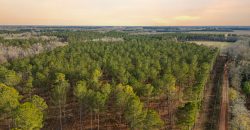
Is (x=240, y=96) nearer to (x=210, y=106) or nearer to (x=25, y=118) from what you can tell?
(x=210, y=106)

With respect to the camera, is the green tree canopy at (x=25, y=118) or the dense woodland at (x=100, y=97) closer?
the green tree canopy at (x=25, y=118)

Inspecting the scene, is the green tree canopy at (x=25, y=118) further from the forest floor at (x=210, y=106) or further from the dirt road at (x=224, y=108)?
the dirt road at (x=224, y=108)

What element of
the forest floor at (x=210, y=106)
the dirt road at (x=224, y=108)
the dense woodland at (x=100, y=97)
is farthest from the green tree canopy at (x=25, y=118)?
the dirt road at (x=224, y=108)

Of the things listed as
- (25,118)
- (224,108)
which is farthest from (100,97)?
(224,108)

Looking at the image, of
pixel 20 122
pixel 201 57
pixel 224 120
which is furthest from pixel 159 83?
pixel 201 57

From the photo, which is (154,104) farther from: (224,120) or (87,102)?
(87,102)

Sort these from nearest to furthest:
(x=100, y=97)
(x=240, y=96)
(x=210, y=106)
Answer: (x=100, y=97) → (x=210, y=106) → (x=240, y=96)

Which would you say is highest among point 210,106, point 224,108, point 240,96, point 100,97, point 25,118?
point 100,97

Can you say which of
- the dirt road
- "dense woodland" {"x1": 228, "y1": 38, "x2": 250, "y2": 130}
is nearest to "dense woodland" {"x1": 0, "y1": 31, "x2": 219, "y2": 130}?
the dirt road
